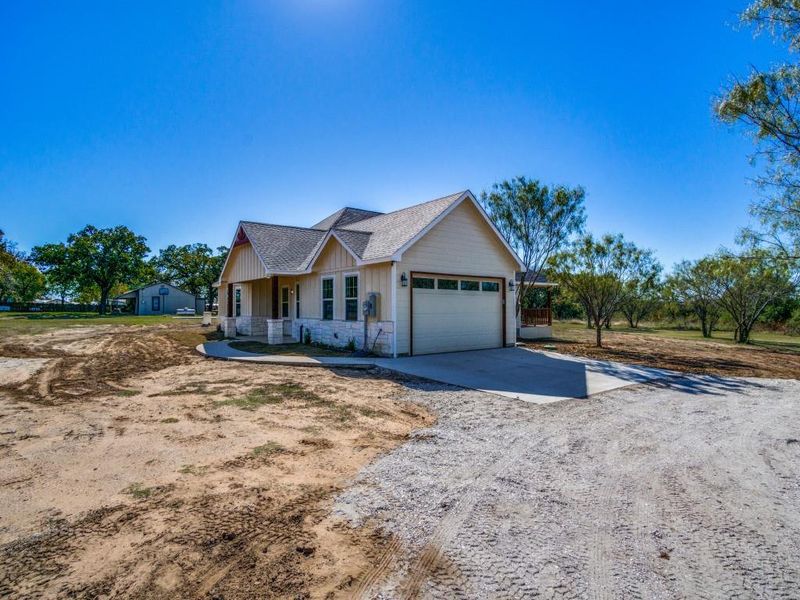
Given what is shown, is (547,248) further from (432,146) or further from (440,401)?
(440,401)

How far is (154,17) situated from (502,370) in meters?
12.2

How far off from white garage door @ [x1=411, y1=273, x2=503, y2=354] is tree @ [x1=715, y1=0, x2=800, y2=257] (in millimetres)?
8310

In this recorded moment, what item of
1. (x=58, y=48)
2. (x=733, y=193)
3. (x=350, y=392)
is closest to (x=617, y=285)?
(x=733, y=193)

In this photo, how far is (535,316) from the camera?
2255 centimetres

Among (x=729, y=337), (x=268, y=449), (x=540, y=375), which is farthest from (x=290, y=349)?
(x=729, y=337)

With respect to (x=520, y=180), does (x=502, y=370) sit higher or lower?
lower

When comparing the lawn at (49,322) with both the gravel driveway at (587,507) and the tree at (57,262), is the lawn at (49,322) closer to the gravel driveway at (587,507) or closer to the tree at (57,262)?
the tree at (57,262)

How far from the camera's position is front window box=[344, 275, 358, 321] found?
1309 cm

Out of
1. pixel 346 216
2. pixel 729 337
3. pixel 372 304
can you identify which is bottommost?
pixel 729 337

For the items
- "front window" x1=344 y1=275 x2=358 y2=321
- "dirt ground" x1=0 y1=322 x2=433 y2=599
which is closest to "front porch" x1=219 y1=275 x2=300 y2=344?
"front window" x1=344 y1=275 x2=358 y2=321

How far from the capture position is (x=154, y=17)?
389 inches

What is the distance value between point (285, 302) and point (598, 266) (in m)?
13.2

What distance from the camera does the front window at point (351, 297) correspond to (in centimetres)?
1309

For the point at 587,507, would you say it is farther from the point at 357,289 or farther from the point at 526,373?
the point at 357,289
